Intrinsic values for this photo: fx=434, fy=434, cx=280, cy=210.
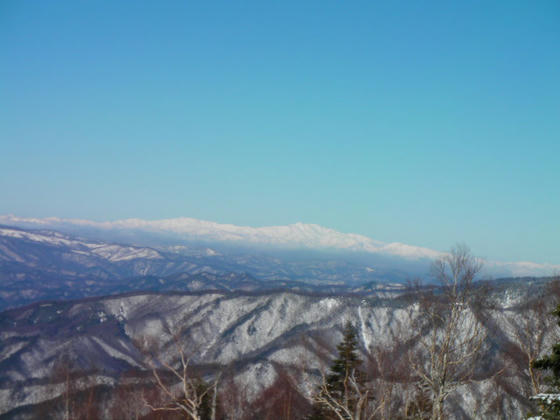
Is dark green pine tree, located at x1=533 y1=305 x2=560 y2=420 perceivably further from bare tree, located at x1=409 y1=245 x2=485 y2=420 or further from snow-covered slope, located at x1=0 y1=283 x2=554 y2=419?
snow-covered slope, located at x1=0 y1=283 x2=554 y2=419

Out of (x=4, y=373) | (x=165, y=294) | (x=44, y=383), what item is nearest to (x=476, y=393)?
(x=44, y=383)

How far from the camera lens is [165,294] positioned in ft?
641

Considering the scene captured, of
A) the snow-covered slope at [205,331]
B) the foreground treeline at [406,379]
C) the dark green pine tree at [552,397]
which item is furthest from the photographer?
the snow-covered slope at [205,331]

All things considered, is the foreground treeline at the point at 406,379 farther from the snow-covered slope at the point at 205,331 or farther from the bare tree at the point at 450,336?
the snow-covered slope at the point at 205,331

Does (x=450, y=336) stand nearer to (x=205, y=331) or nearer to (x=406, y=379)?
(x=406, y=379)

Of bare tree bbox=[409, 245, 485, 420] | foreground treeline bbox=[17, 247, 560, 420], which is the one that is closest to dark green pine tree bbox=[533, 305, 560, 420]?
foreground treeline bbox=[17, 247, 560, 420]

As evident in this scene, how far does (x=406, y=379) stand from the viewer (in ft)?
89.8

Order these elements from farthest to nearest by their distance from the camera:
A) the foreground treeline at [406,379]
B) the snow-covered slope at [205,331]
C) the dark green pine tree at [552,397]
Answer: the snow-covered slope at [205,331], the foreground treeline at [406,379], the dark green pine tree at [552,397]

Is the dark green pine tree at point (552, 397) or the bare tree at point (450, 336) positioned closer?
the dark green pine tree at point (552, 397)

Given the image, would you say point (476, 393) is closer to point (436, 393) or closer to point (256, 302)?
point (436, 393)

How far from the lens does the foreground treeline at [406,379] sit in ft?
64.3

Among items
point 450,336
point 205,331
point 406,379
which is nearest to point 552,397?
point 450,336

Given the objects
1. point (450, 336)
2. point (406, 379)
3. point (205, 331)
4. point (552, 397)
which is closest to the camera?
point (552, 397)

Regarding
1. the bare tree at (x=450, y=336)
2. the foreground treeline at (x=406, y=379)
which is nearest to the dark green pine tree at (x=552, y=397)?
the foreground treeline at (x=406, y=379)
